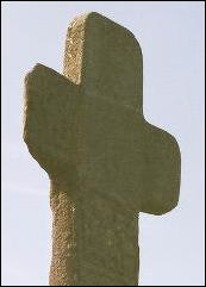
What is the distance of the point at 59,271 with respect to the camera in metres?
4.27

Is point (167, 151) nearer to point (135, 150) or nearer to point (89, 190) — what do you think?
point (135, 150)

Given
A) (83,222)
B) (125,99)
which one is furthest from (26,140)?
(125,99)

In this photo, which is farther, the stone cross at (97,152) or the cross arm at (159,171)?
the cross arm at (159,171)

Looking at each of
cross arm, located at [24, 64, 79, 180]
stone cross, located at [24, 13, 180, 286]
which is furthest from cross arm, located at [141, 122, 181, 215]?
cross arm, located at [24, 64, 79, 180]

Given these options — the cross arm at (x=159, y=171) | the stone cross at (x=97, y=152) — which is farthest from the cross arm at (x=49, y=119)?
the cross arm at (x=159, y=171)

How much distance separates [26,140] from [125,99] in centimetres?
92

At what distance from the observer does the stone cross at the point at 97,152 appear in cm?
433

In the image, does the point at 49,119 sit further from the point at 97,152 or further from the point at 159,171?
the point at 159,171

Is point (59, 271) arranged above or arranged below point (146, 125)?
below

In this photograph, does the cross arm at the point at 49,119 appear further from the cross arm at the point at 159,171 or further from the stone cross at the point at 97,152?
the cross arm at the point at 159,171

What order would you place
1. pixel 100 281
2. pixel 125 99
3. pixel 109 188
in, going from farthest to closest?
pixel 125 99
pixel 109 188
pixel 100 281

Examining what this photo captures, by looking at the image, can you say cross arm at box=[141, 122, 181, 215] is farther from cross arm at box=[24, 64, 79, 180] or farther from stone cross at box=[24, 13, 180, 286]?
cross arm at box=[24, 64, 79, 180]

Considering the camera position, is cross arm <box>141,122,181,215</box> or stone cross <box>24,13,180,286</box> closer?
stone cross <box>24,13,180,286</box>

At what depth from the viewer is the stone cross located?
4328 millimetres
